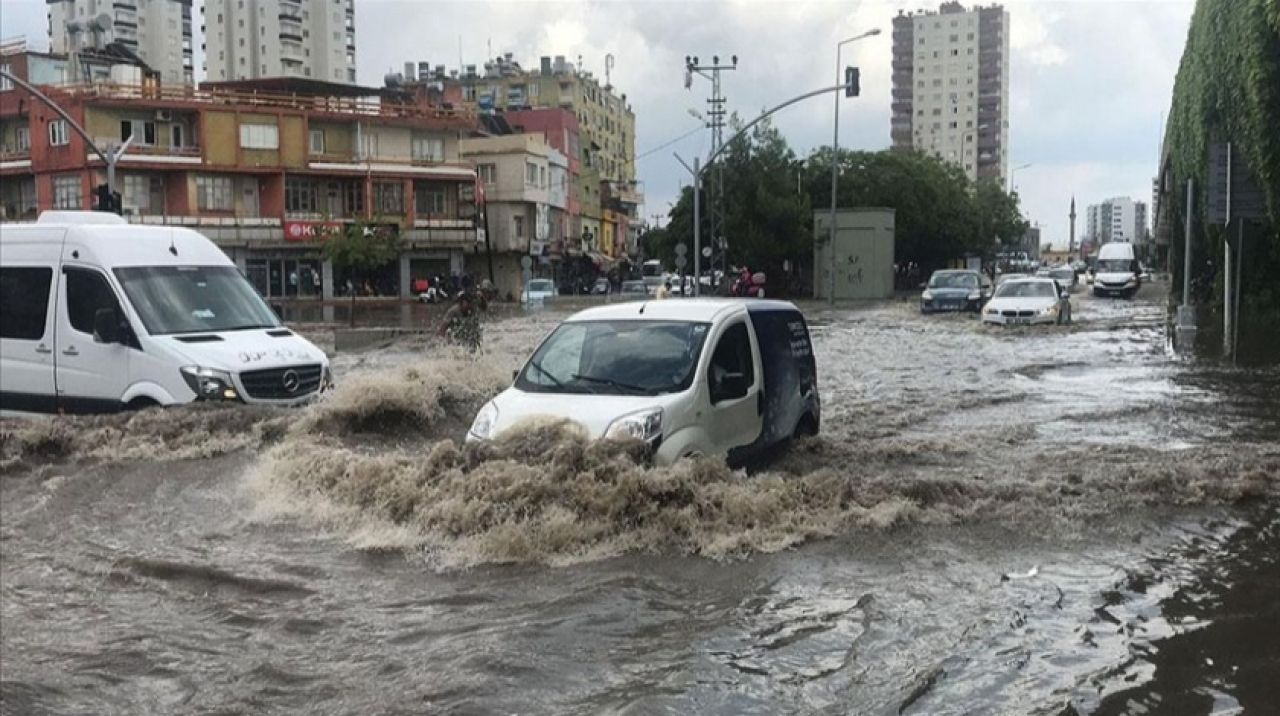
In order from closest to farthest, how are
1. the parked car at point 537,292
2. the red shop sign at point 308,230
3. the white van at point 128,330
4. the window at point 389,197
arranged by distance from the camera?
the white van at point 128,330
the parked car at point 537,292
the red shop sign at point 308,230
the window at point 389,197

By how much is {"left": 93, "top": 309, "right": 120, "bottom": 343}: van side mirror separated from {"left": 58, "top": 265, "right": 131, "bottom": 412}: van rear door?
87mm

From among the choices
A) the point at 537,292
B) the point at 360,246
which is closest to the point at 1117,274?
the point at 537,292

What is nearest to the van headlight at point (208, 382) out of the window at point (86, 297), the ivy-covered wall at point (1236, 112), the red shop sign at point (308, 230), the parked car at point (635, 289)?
the window at point (86, 297)

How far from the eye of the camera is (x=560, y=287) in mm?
82562

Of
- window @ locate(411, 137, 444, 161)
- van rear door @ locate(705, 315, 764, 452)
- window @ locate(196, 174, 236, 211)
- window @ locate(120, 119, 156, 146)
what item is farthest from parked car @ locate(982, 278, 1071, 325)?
window @ locate(120, 119, 156, 146)

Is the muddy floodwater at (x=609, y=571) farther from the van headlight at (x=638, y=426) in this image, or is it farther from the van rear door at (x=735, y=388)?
the van rear door at (x=735, y=388)

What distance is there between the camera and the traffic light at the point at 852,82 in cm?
3309

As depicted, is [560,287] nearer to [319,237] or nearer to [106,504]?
[319,237]

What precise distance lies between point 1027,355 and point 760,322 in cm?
1452

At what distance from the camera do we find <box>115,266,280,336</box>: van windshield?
12.1 metres

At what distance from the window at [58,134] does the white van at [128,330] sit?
51.9 metres

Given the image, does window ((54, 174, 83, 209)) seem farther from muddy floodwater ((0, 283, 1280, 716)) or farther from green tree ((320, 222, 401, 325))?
muddy floodwater ((0, 283, 1280, 716))

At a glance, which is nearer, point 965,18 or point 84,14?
point 84,14

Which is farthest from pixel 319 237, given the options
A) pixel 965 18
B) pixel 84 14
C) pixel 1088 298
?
pixel 965 18
